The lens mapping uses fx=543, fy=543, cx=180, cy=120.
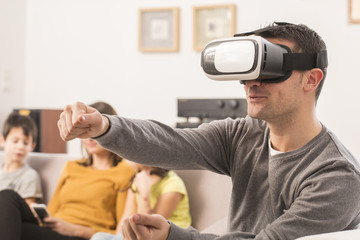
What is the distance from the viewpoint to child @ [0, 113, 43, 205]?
2441 mm

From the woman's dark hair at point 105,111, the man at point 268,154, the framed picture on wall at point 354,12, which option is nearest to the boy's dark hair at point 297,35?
the man at point 268,154

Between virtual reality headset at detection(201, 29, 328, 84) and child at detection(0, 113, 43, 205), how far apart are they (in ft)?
→ 4.96

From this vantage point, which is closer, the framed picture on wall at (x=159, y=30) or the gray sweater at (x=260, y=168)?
the gray sweater at (x=260, y=168)

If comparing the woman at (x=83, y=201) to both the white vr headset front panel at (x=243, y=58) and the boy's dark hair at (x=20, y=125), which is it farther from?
the white vr headset front panel at (x=243, y=58)

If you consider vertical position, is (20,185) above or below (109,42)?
below

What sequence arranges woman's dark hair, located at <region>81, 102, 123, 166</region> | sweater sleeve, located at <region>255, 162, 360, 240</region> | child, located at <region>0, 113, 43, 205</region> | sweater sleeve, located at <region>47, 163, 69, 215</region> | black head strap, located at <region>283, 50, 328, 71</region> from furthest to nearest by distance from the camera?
A: child, located at <region>0, 113, 43, 205</region> < sweater sleeve, located at <region>47, 163, 69, 215</region> < woman's dark hair, located at <region>81, 102, 123, 166</region> < black head strap, located at <region>283, 50, 328, 71</region> < sweater sleeve, located at <region>255, 162, 360, 240</region>

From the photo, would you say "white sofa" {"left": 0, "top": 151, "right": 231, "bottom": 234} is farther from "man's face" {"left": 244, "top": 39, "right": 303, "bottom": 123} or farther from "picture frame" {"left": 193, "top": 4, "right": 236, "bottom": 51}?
"picture frame" {"left": 193, "top": 4, "right": 236, "bottom": 51}

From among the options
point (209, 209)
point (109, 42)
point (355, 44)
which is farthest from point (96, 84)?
point (209, 209)

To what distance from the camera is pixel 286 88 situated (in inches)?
48.2

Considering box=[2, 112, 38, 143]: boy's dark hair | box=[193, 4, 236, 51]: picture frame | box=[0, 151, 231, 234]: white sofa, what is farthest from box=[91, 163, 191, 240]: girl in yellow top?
box=[193, 4, 236, 51]: picture frame

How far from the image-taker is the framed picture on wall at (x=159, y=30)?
13.1 ft

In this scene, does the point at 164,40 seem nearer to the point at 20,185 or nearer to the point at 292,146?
the point at 20,185

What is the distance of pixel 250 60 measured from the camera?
3.61 ft

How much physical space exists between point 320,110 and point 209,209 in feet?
5.61
